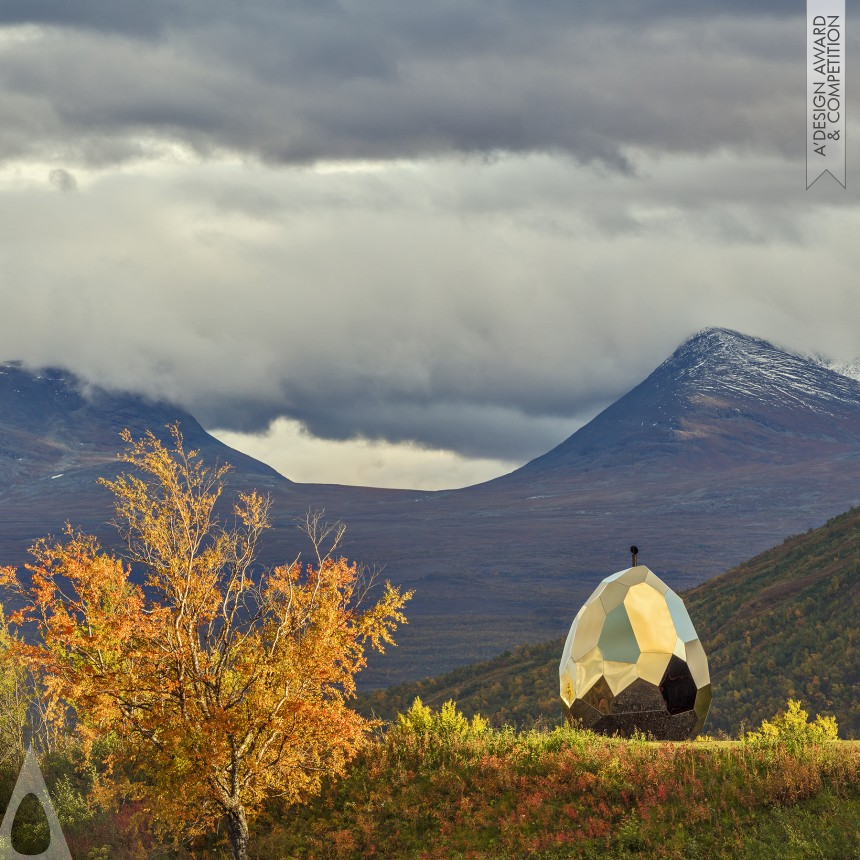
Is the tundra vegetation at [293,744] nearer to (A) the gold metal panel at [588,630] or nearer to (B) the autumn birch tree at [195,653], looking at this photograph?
(B) the autumn birch tree at [195,653]

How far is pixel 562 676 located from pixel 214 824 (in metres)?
8.64

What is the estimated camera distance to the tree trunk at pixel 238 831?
23453 millimetres

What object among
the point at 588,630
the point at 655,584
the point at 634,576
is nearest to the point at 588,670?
the point at 588,630

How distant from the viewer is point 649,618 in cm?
2475

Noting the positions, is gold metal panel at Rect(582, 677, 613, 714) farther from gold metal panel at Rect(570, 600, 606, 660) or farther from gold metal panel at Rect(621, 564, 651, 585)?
gold metal panel at Rect(621, 564, 651, 585)

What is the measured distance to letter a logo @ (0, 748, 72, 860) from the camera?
2666 cm

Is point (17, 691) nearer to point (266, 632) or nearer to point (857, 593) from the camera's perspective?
point (266, 632)

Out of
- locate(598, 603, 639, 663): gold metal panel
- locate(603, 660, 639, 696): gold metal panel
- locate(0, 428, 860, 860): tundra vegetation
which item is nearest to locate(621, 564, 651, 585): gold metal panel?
locate(598, 603, 639, 663): gold metal panel

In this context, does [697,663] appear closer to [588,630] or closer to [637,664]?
[637,664]

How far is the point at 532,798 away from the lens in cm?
2302

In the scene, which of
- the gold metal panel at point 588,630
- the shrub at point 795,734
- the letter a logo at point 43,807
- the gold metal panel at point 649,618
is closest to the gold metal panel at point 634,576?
the gold metal panel at point 649,618

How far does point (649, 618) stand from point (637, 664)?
1.05 m

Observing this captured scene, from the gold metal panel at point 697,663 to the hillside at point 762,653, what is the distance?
89.0ft

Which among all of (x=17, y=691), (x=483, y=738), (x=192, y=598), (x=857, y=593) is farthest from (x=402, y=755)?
(x=857, y=593)
